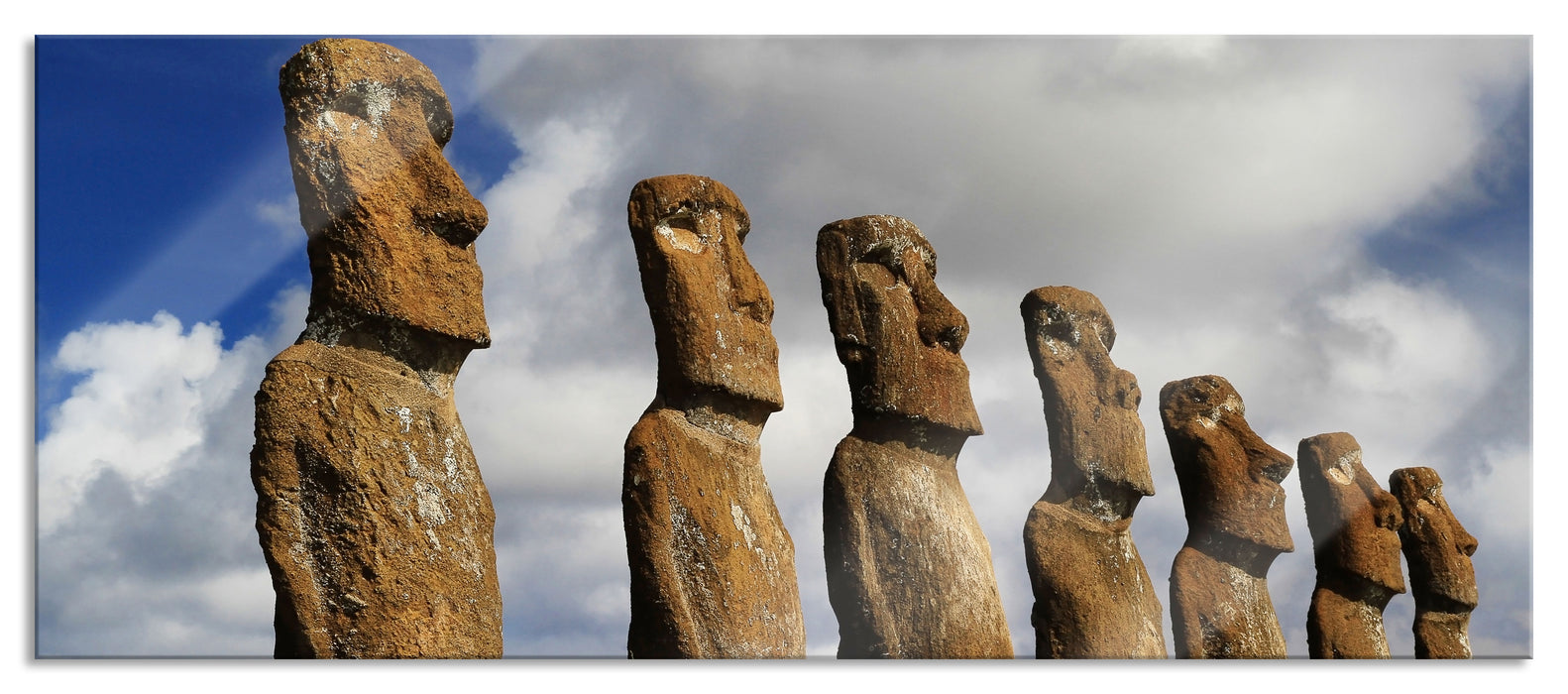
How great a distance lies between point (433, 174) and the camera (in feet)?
22.1

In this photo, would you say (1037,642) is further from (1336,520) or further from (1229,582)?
(1336,520)

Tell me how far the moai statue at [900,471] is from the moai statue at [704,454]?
0.51 metres

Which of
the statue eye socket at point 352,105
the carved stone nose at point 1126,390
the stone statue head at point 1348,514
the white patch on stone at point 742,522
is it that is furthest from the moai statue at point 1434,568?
the statue eye socket at point 352,105

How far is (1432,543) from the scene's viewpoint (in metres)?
11.9

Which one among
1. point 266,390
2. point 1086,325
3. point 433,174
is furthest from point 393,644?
point 1086,325

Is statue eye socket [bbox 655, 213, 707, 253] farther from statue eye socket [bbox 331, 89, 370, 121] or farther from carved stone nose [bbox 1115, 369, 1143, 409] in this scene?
carved stone nose [bbox 1115, 369, 1143, 409]

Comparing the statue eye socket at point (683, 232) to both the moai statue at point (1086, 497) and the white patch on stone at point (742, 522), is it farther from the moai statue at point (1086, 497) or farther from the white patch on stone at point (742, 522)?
the moai statue at point (1086, 497)

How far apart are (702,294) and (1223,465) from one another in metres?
4.22

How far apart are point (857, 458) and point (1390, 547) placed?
4.76 metres

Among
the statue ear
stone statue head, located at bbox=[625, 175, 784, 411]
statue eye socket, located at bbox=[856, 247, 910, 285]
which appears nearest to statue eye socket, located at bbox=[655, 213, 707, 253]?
stone statue head, located at bbox=[625, 175, 784, 411]

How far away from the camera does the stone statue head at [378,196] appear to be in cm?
634

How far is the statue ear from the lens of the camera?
8438mm

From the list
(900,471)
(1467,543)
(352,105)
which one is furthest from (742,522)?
(1467,543)

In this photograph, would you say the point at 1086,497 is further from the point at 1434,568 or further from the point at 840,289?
the point at 1434,568
